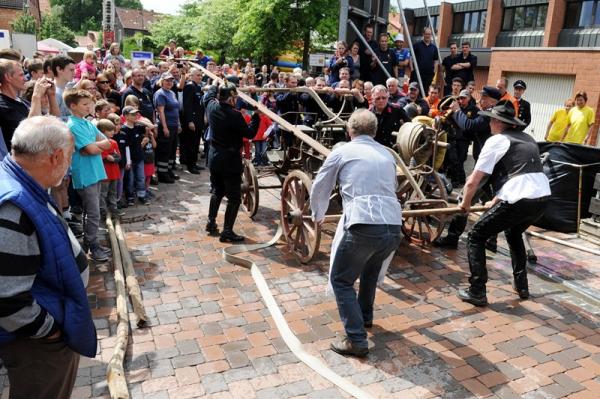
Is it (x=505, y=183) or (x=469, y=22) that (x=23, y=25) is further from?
(x=505, y=183)

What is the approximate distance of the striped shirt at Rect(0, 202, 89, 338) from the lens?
6.36 feet

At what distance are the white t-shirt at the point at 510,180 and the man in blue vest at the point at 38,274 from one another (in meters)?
3.57

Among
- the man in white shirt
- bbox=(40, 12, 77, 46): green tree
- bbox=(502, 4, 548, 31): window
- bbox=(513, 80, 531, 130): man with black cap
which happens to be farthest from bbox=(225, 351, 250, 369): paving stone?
bbox=(40, 12, 77, 46): green tree

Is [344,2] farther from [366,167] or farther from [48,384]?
[48,384]

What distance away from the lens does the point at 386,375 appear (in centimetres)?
361

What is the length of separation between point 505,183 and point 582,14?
23.7 m

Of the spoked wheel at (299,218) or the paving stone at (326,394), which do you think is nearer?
the paving stone at (326,394)

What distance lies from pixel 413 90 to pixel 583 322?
5.14 m

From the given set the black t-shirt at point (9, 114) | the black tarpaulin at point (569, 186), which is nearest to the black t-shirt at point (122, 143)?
the black t-shirt at point (9, 114)

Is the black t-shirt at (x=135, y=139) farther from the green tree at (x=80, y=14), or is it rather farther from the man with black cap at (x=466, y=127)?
the green tree at (x=80, y=14)

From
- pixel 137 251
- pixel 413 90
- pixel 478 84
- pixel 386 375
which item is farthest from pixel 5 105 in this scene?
pixel 478 84

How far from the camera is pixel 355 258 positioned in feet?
12.2

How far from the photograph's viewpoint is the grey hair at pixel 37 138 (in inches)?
82.3

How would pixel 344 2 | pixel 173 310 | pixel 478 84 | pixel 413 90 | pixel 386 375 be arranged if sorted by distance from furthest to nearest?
pixel 478 84
pixel 344 2
pixel 413 90
pixel 173 310
pixel 386 375
